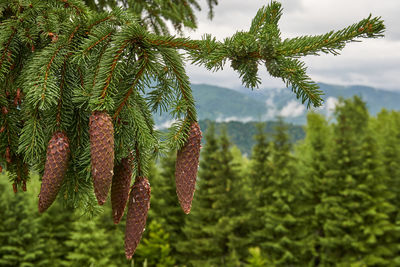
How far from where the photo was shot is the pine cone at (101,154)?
0.95 m

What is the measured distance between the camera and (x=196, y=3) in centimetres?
468

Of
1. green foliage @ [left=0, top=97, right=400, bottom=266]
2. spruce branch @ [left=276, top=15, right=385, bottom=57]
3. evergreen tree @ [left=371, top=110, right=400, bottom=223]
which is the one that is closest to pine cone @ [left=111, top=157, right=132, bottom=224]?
spruce branch @ [left=276, top=15, right=385, bottom=57]

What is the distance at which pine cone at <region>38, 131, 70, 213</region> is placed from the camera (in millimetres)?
1028

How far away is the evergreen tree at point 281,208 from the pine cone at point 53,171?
20131 millimetres

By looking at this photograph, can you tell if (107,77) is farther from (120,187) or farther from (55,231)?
(55,231)

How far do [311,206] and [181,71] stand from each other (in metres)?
23.0

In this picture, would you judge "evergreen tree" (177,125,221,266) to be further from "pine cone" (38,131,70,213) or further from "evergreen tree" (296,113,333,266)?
"pine cone" (38,131,70,213)

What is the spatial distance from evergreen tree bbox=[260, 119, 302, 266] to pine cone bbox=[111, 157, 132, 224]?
19.9m

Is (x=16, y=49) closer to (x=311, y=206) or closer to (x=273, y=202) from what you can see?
(x=273, y=202)

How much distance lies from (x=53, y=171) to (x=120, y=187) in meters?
0.26

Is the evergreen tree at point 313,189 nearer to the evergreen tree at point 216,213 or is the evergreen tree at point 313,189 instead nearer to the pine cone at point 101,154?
the evergreen tree at point 216,213

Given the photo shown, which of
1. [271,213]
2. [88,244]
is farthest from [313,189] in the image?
[88,244]

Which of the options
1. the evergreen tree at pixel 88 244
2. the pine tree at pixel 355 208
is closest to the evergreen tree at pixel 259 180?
the pine tree at pixel 355 208

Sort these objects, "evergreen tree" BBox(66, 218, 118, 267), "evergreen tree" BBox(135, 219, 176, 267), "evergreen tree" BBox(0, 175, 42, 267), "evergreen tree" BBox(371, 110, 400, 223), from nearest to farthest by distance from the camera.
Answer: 1. "evergreen tree" BBox(66, 218, 118, 267)
2. "evergreen tree" BBox(0, 175, 42, 267)
3. "evergreen tree" BBox(135, 219, 176, 267)
4. "evergreen tree" BBox(371, 110, 400, 223)
